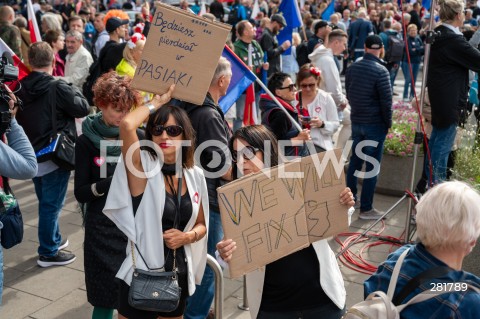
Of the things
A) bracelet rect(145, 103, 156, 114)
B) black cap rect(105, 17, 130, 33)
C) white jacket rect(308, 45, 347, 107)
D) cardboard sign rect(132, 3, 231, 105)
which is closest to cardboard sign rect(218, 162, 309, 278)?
bracelet rect(145, 103, 156, 114)

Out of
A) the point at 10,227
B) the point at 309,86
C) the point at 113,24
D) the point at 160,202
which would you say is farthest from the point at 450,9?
the point at 113,24

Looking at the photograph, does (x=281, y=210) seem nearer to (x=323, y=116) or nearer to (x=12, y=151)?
(x=12, y=151)

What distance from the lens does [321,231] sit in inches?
124

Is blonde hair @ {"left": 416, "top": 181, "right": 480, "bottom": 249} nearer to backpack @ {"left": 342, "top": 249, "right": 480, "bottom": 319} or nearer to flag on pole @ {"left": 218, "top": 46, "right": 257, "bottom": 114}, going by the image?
backpack @ {"left": 342, "top": 249, "right": 480, "bottom": 319}

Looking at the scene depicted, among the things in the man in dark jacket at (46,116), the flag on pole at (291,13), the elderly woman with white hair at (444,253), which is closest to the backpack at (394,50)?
the flag on pole at (291,13)

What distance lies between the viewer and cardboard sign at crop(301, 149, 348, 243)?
3133 millimetres

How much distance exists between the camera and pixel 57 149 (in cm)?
505

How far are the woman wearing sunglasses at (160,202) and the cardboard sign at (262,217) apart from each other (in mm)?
375

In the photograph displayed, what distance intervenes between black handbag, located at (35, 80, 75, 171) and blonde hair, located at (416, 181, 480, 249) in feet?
11.5

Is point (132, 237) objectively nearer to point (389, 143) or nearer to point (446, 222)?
point (446, 222)

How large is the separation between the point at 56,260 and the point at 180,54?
110 inches

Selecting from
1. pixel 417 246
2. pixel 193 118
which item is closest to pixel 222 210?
pixel 417 246

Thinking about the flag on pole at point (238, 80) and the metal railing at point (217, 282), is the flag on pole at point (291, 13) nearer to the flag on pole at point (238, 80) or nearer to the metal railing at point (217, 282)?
the flag on pole at point (238, 80)

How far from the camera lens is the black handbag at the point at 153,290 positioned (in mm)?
3031
